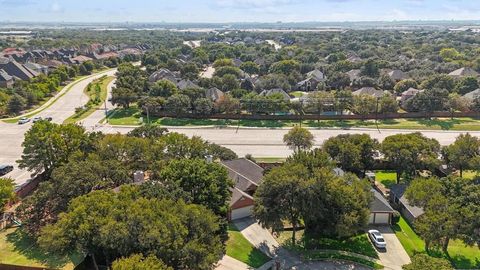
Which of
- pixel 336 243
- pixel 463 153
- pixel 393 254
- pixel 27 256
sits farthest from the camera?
pixel 463 153

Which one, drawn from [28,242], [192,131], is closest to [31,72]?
[192,131]

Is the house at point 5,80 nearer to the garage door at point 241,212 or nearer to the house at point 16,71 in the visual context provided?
the house at point 16,71

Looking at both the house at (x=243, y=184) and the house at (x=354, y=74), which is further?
the house at (x=354, y=74)

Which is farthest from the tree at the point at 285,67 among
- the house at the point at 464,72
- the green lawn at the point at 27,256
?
the green lawn at the point at 27,256

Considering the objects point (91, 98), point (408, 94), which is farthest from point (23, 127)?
point (408, 94)

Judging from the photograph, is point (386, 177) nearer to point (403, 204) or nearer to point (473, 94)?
point (403, 204)

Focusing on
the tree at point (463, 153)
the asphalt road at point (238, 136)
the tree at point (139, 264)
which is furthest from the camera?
the asphalt road at point (238, 136)
